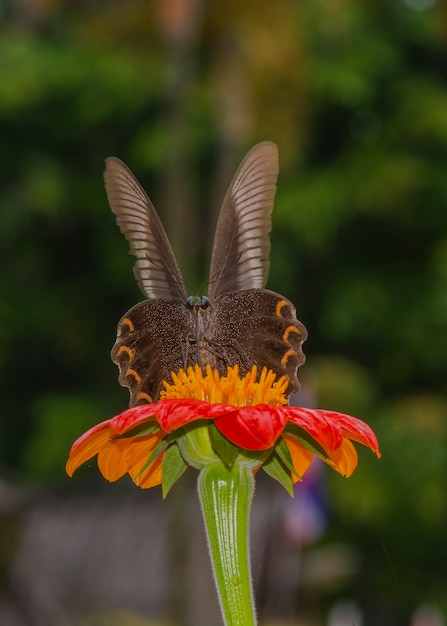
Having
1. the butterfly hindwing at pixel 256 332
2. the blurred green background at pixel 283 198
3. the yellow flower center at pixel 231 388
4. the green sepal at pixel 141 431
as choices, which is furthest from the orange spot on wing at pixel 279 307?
the blurred green background at pixel 283 198

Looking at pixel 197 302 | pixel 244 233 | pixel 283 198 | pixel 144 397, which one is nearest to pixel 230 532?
pixel 144 397

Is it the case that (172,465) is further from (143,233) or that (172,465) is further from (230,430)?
(143,233)

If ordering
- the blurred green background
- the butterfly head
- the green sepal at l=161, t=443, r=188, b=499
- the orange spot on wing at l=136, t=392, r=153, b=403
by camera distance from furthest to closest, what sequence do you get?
the blurred green background, the butterfly head, the orange spot on wing at l=136, t=392, r=153, b=403, the green sepal at l=161, t=443, r=188, b=499

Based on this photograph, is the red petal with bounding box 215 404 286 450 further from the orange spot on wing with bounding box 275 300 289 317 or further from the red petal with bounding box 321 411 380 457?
the orange spot on wing with bounding box 275 300 289 317

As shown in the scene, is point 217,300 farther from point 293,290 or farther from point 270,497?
point 293,290

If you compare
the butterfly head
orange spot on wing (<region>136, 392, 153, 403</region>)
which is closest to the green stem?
orange spot on wing (<region>136, 392, 153, 403</region>)

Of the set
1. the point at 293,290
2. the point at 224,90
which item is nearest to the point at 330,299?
the point at 293,290

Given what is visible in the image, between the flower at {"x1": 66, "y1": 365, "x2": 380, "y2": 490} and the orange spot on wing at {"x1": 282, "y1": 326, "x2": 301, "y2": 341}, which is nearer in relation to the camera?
the flower at {"x1": 66, "y1": 365, "x2": 380, "y2": 490}
